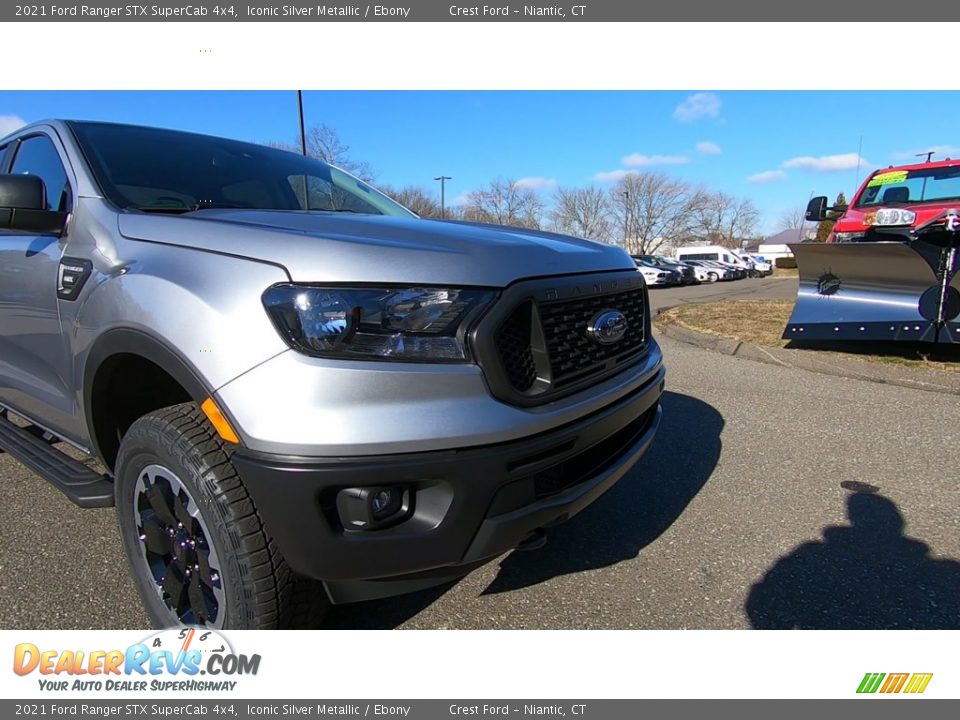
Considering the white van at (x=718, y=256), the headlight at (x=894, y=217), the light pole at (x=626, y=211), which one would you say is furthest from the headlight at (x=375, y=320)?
the light pole at (x=626, y=211)

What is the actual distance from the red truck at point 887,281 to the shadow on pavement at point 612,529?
138 inches

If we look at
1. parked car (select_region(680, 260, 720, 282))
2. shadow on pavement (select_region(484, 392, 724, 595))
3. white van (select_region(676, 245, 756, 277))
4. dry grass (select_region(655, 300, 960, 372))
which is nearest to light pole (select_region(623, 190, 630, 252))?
white van (select_region(676, 245, 756, 277))

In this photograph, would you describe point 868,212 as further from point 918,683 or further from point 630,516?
point 918,683

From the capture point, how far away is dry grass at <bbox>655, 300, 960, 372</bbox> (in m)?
6.23

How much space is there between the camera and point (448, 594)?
2.25 meters

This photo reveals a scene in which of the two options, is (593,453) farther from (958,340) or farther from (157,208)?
(958,340)

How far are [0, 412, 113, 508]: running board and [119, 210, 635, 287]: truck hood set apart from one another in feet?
3.23

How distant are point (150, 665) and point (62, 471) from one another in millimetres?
1000

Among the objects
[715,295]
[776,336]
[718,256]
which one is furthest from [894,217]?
[718,256]

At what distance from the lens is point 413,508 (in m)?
1.52

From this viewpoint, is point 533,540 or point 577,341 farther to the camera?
point 577,341

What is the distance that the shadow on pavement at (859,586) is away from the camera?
2.05 meters

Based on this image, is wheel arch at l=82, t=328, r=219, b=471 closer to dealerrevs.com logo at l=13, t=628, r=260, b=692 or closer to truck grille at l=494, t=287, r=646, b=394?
dealerrevs.com logo at l=13, t=628, r=260, b=692

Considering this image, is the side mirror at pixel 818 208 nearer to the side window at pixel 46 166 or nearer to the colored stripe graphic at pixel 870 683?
the colored stripe graphic at pixel 870 683
